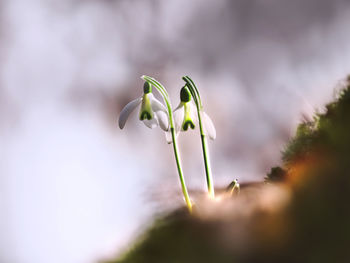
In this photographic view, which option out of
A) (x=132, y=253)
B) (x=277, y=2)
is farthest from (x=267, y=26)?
(x=132, y=253)

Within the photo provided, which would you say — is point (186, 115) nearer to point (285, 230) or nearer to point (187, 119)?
point (187, 119)

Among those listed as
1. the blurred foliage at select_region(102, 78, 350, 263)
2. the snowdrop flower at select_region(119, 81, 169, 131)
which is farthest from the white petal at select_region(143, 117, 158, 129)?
the blurred foliage at select_region(102, 78, 350, 263)

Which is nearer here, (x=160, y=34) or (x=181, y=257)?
(x=181, y=257)

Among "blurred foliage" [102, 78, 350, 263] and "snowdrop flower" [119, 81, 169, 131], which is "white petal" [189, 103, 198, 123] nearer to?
"snowdrop flower" [119, 81, 169, 131]

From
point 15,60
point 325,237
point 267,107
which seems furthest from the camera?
point 15,60

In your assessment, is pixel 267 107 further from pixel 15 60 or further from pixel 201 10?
pixel 15 60

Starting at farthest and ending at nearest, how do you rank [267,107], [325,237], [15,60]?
[15,60] < [267,107] < [325,237]

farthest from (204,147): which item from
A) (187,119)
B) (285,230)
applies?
(285,230)

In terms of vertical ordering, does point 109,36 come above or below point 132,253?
above
